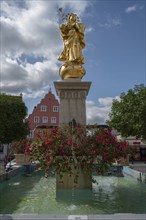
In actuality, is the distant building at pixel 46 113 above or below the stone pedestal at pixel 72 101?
above

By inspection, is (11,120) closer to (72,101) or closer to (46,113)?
(72,101)

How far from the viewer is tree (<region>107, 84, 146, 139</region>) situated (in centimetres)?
2155

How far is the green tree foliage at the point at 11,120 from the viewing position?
69.3ft

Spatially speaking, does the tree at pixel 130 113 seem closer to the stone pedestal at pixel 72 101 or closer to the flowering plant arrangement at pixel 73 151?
the stone pedestal at pixel 72 101

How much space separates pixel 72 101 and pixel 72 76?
1.35 m

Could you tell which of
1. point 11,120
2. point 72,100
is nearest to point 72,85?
point 72,100

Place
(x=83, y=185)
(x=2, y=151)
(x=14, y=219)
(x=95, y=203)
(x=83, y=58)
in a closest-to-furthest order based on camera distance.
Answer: (x=14, y=219), (x=95, y=203), (x=83, y=185), (x=83, y=58), (x=2, y=151)

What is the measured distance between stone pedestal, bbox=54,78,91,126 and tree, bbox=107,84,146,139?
10.5m

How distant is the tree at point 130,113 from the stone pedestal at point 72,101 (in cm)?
1054

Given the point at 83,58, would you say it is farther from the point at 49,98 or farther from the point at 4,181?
the point at 49,98

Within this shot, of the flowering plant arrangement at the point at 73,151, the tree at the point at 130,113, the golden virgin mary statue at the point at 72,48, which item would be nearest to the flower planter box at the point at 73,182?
the flowering plant arrangement at the point at 73,151

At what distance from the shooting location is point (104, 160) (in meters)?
8.23

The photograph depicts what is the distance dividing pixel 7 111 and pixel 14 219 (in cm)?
1968

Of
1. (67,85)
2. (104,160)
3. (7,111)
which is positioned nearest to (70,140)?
(104,160)
